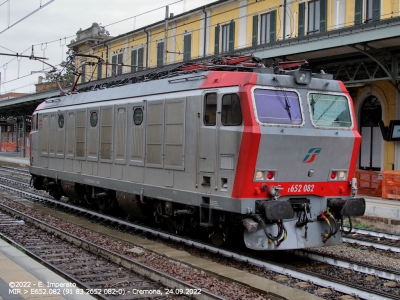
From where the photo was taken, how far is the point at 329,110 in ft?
34.6

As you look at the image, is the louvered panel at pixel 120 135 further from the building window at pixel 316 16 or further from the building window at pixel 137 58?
the building window at pixel 137 58

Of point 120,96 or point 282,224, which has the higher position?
point 120,96

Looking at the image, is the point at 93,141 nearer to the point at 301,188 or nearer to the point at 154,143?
the point at 154,143

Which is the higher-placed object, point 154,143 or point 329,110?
point 329,110

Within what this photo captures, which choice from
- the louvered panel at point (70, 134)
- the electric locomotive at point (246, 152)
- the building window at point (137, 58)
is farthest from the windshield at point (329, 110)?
the building window at point (137, 58)

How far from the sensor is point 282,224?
9562 millimetres

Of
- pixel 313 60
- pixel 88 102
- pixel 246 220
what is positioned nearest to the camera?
pixel 246 220

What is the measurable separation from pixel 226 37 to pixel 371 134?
11.2 metres

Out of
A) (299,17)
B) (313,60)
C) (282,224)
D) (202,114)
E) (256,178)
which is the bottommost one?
(282,224)

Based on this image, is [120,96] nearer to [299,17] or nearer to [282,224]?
[282,224]

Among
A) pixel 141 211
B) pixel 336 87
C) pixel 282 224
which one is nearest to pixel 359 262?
pixel 282 224

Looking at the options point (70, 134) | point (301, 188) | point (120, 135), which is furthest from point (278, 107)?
point (70, 134)

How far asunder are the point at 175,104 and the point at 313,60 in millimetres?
10528

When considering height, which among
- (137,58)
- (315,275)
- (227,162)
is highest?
(137,58)
